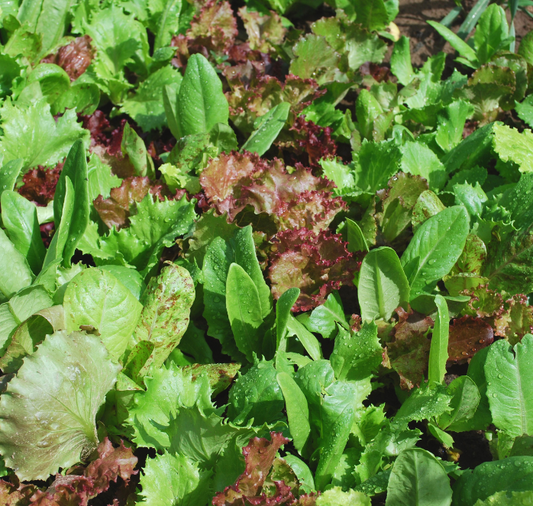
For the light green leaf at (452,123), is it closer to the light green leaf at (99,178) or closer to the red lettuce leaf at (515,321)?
the red lettuce leaf at (515,321)

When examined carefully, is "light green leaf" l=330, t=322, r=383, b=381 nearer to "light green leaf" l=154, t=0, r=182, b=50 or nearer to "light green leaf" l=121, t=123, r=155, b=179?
"light green leaf" l=121, t=123, r=155, b=179

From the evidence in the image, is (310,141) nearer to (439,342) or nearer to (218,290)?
(218,290)

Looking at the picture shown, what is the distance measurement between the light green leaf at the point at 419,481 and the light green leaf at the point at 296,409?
0.28 meters

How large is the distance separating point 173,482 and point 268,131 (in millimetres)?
1455

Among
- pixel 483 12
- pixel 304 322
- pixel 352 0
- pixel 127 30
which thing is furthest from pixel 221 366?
pixel 483 12

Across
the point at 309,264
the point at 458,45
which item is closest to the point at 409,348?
the point at 309,264

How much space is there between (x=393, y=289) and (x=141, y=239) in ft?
3.10

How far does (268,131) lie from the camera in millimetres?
2383

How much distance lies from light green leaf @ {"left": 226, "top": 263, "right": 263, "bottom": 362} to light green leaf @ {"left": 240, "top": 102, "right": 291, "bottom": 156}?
2.47 feet

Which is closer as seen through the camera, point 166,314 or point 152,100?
point 166,314

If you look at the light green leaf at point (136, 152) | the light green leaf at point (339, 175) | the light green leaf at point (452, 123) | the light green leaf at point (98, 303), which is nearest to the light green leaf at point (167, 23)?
the light green leaf at point (136, 152)

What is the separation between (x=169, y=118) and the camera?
2568mm

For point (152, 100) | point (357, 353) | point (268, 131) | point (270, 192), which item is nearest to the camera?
point (357, 353)

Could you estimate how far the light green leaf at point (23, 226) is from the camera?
6.40ft
